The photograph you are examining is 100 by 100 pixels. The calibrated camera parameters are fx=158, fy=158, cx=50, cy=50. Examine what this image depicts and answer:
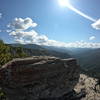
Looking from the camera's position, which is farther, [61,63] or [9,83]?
[61,63]

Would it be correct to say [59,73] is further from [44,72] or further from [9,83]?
[9,83]

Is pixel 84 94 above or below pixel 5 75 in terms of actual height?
below

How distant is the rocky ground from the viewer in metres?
48.2

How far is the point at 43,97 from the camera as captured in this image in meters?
51.8

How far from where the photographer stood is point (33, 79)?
163 ft

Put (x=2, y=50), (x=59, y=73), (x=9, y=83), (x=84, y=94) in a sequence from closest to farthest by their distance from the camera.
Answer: (x=9, y=83), (x=59, y=73), (x=84, y=94), (x=2, y=50)

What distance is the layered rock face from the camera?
1898 inches

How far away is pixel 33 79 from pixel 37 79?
140 centimetres

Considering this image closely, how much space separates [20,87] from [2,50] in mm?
63095

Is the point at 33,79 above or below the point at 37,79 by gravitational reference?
above

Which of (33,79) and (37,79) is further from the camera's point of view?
(37,79)

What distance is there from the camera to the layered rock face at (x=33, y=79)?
48219 mm

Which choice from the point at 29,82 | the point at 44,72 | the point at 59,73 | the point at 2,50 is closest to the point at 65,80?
the point at 59,73

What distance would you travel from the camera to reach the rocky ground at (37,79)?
48250 mm
